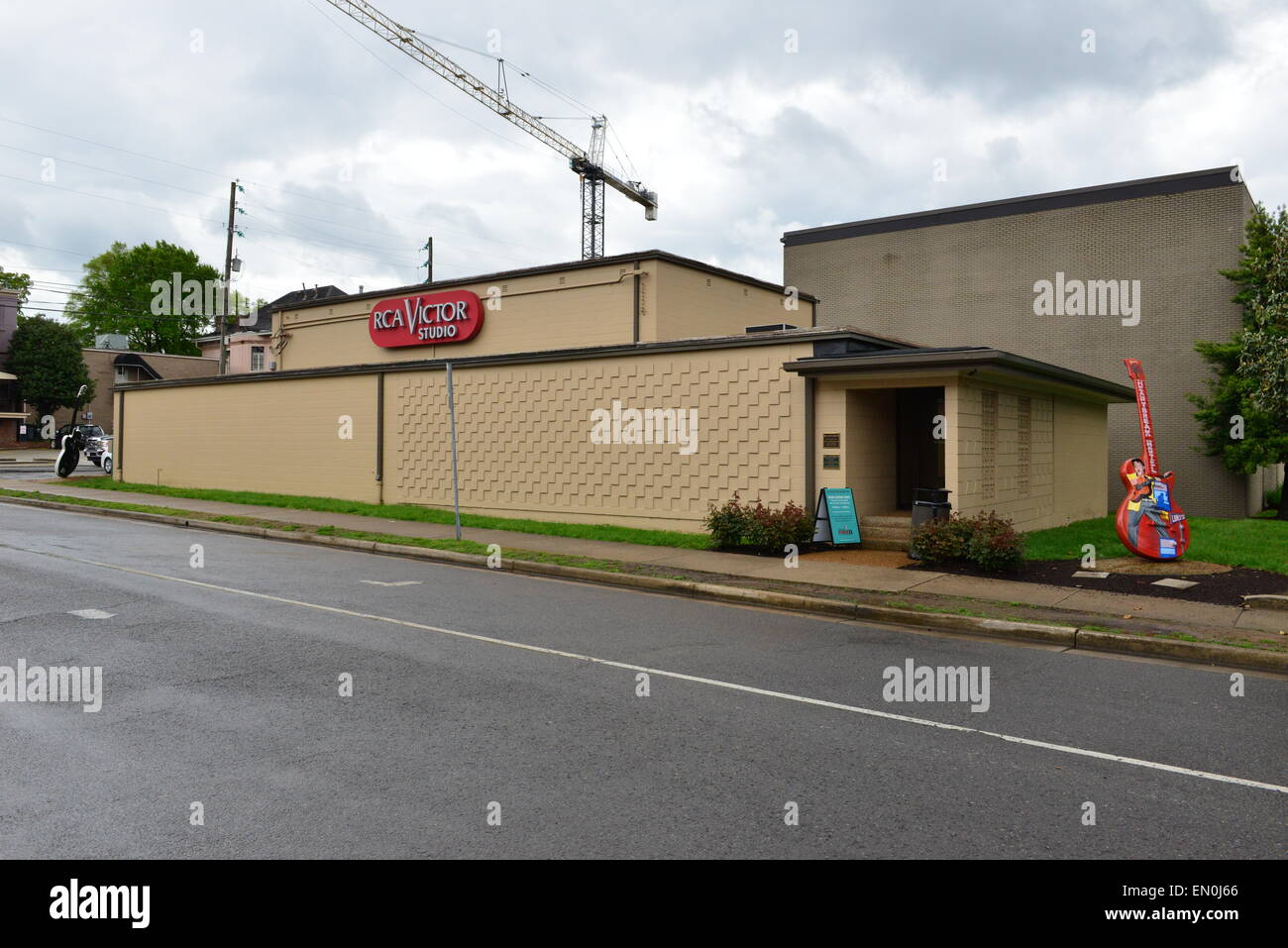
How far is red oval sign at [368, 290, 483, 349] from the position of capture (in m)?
26.5

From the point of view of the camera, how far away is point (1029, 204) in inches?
1282

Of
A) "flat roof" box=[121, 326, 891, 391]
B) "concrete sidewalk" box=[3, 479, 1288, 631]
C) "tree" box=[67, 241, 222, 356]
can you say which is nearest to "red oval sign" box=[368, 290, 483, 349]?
"flat roof" box=[121, 326, 891, 391]

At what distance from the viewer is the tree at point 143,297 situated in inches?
3029

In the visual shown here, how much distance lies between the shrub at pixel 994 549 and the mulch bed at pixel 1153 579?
0.14 metres

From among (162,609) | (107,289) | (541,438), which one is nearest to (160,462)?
(541,438)

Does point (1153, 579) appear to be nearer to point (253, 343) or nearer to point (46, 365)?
point (253, 343)

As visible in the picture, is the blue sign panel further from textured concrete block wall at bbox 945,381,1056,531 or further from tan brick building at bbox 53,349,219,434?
tan brick building at bbox 53,349,219,434

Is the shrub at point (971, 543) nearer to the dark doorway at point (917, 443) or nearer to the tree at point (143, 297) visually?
the dark doorway at point (917, 443)

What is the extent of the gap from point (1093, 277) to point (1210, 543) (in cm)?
1809

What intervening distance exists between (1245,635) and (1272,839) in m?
5.33

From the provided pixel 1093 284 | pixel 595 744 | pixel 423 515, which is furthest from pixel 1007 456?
pixel 1093 284

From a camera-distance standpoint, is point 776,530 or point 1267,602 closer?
point 1267,602

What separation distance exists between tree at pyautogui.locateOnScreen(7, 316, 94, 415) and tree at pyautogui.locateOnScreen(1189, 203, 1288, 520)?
59916mm

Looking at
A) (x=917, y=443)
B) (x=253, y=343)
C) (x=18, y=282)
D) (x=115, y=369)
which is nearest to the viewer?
(x=917, y=443)
